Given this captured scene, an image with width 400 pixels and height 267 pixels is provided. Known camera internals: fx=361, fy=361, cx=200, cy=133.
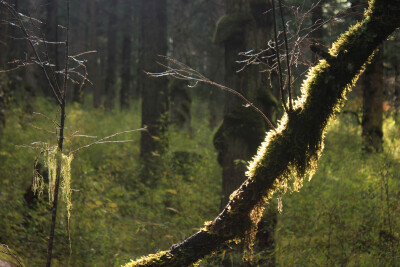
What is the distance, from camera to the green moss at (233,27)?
5805 millimetres

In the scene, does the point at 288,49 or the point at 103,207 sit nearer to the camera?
the point at 288,49

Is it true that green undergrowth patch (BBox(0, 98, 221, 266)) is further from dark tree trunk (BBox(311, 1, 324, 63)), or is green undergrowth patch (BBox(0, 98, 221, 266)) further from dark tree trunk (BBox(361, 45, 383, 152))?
dark tree trunk (BBox(361, 45, 383, 152))

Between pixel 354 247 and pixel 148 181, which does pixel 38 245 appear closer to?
pixel 148 181

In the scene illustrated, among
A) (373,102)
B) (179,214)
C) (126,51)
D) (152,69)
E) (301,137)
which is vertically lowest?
(179,214)

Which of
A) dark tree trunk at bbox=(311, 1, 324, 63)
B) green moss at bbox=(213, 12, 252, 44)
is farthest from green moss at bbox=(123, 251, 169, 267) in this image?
green moss at bbox=(213, 12, 252, 44)

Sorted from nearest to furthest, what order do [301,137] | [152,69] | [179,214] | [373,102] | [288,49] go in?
[301,137] → [288,49] → [179,214] → [152,69] → [373,102]

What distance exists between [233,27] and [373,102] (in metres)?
6.33

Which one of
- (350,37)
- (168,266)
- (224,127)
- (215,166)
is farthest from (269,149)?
(215,166)

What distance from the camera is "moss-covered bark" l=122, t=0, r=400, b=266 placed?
2.87 metres

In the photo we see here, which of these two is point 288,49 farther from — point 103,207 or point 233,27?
point 103,207

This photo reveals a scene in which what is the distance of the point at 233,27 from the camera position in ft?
19.0

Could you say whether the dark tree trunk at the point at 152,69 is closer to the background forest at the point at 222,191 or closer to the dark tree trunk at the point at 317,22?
the background forest at the point at 222,191

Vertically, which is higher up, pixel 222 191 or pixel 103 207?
pixel 222 191

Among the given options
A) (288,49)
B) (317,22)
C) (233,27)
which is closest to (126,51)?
(317,22)
